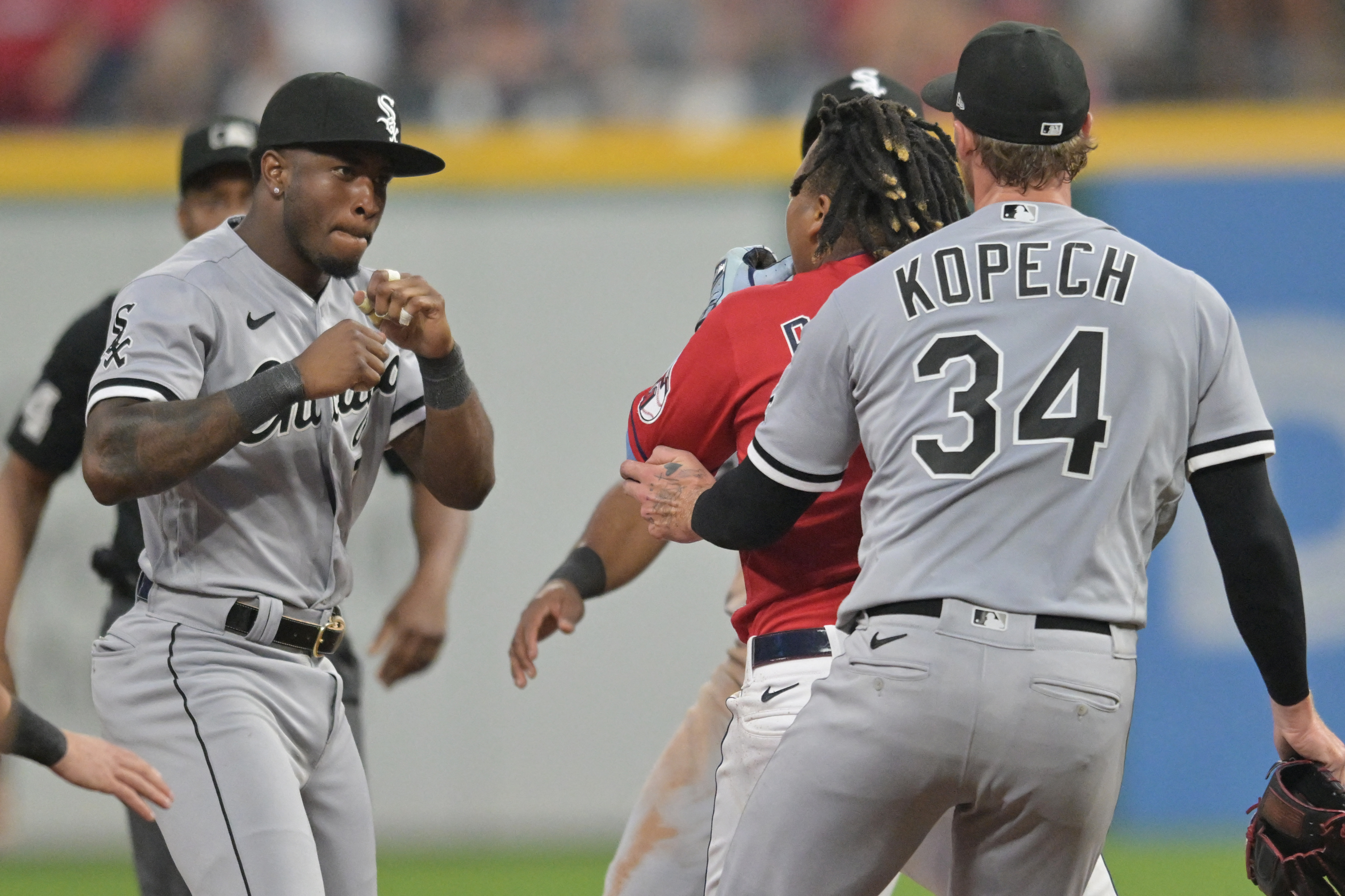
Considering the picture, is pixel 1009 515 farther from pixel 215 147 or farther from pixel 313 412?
pixel 215 147

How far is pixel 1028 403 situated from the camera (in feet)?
8.57

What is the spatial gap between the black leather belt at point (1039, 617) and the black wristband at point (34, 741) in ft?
5.17

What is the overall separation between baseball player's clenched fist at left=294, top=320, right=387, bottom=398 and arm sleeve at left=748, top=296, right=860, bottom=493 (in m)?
0.84

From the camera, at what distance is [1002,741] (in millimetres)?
2557

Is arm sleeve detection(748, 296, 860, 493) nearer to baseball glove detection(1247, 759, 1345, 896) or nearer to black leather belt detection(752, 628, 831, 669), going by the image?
black leather belt detection(752, 628, 831, 669)

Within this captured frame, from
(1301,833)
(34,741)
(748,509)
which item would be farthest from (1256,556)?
(34,741)

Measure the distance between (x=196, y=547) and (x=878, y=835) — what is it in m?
1.63

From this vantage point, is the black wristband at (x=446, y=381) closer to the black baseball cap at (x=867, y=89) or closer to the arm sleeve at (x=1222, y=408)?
the black baseball cap at (x=867, y=89)

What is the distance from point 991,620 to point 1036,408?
0.35 metres

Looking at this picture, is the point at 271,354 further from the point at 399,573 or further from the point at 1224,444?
the point at 399,573

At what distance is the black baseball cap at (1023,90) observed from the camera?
2.78m

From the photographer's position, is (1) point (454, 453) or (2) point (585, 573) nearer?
(1) point (454, 453)

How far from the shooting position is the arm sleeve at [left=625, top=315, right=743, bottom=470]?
313 cm

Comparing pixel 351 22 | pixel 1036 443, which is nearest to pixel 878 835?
pixel 1036 443
